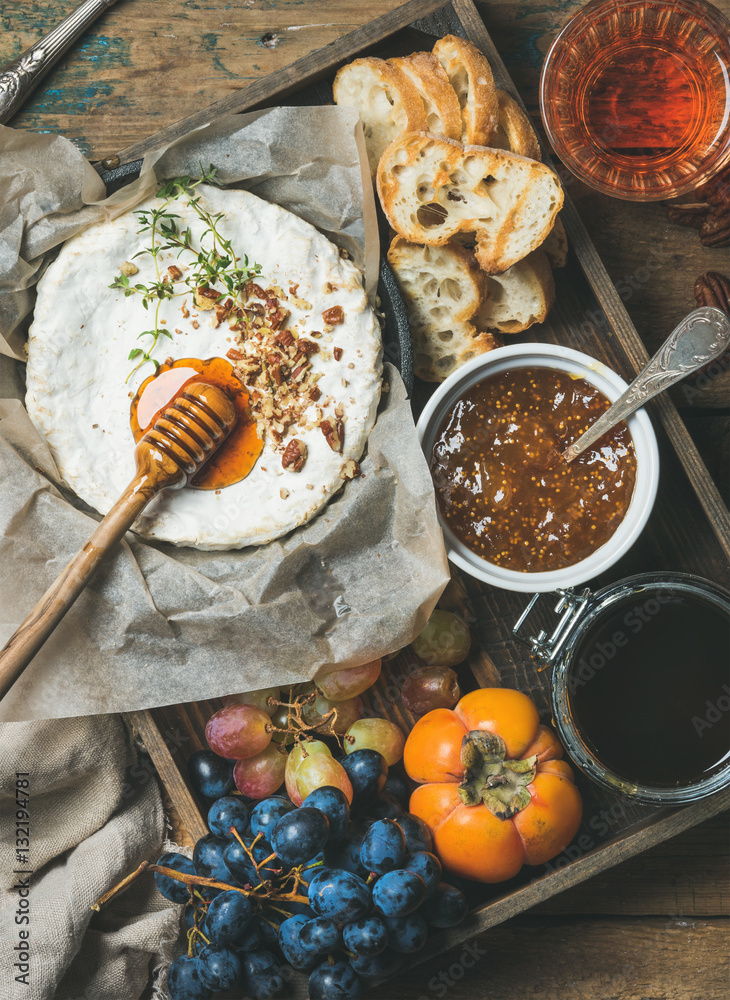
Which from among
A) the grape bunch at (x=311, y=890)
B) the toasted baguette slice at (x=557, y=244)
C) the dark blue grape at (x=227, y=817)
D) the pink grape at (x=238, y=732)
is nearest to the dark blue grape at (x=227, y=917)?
the grape bunch at (x=311, y=890)

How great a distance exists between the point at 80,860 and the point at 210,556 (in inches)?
22.5

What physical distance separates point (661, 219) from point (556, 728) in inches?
36.3

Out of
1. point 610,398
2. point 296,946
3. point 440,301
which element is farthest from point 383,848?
point 440,301

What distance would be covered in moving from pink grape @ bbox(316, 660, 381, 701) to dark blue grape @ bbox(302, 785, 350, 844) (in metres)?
0.15

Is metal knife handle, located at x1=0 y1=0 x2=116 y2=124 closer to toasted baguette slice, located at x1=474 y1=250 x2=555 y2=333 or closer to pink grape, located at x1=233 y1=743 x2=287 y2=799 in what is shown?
toasted baguette slice, located at x1=474 y1=250 x2=555 y2=333

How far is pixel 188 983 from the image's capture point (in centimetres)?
114

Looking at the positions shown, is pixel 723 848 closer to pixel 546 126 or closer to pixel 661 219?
pixel 661 219

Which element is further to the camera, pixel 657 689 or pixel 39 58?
pixel 39 58

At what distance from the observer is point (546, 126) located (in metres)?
1.26

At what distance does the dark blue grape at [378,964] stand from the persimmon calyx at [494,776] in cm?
26

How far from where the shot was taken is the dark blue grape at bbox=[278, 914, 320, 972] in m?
1.07

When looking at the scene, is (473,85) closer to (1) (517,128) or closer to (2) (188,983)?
(1) (517,128)

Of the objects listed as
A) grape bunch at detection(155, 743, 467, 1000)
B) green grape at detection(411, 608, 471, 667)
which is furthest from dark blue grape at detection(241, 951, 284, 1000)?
green grape at detection(411, 608, 471, 667)

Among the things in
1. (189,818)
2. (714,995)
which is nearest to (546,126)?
(189,818)
